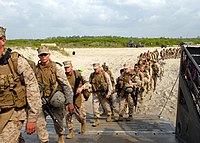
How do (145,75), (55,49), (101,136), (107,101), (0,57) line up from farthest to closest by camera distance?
(55,49)
(145,75)
(107,101)
(101,136)
(0,57)

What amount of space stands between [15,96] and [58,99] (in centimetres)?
129

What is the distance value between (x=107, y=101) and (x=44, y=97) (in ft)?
10.2

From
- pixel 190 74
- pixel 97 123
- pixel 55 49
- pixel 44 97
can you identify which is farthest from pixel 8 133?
pixel 55 49

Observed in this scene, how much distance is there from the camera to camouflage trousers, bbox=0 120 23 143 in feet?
11.5

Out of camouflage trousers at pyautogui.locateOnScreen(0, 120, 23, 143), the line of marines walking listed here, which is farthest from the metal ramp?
camouflage trousers at pyautogui.locateOnScreen(0, 120, 23, 143)

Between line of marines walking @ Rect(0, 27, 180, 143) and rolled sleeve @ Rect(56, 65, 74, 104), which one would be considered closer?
line of marines walking @ Rect(0, 27, 180, 143)

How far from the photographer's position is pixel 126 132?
659 cm

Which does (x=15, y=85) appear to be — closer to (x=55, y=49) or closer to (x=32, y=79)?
(x=32, y=79)

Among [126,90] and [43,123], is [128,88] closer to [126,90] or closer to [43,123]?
[126,90]

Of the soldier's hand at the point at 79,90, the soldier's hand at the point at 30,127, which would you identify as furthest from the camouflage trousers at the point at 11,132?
the soldier's hand at the point at 79,90

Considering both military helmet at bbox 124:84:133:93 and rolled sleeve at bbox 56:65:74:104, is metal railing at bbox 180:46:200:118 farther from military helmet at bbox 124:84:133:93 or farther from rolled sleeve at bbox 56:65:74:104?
military helmet at bbox 124:84:133:93

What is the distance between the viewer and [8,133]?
3551 millimetres

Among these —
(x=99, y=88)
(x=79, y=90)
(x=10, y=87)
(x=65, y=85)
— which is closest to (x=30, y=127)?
(x=10, y=87)

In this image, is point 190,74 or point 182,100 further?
point 182,100
